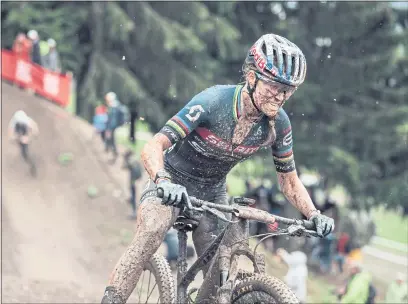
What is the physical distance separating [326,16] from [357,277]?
1459 centimetres

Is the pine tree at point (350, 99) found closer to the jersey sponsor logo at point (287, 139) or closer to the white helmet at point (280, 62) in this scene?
the jersey sponsor logo at point (287, 139)

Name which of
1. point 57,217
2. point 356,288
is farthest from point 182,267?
point 57,217

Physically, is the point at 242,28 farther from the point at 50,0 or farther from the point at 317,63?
the point at 50,0

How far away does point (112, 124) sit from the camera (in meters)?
21.3

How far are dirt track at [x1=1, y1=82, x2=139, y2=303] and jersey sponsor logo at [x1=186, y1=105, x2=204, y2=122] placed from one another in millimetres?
5844

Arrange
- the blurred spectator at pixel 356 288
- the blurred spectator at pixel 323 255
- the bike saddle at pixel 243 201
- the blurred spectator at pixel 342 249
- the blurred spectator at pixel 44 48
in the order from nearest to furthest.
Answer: the bike saddle at pixel 243 201
the blurred spectator at pixel 356 288
the blurred spectator at pixel 323 255
the blurred spectator at pixel 342 249
the blurred spectator at pixel 44 48

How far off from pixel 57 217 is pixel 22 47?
7.57 meters

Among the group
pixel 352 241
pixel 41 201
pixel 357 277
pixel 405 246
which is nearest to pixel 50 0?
pixel 41 201

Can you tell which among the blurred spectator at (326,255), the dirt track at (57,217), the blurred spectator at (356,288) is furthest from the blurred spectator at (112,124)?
the blurred spectator at (356,288)

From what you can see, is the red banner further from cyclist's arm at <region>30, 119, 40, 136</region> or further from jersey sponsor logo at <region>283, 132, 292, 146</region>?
jersey sponsor logo at <region>283, 132, 292, 146</region>

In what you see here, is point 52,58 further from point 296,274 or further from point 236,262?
point 236,262

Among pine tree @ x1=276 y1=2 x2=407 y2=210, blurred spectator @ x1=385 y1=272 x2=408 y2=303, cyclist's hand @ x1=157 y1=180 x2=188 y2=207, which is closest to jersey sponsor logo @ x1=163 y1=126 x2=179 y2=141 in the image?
cyclist's hand @ x1=157 y1=180 x2=188 y2=207

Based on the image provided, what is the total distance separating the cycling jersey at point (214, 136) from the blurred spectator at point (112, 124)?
47.6 feet

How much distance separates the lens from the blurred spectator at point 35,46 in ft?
76.3
